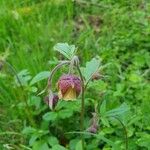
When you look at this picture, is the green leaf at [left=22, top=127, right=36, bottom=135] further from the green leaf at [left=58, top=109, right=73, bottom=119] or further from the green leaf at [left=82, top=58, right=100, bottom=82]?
the green leaf at [left=82, top=58, right=100, bottom=82]

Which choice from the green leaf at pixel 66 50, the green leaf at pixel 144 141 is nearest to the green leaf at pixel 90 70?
the green leaf at pixel 66 50

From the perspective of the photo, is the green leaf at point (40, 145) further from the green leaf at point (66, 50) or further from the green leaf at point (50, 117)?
the green leaf at point (66, 50)

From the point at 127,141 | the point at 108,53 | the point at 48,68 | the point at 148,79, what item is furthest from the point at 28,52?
the point at 127,141

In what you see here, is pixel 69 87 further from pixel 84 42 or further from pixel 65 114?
pixel 84 42

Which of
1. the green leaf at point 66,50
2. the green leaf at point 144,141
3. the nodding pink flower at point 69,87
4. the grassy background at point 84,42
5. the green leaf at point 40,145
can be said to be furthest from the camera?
the grassy background at point 84,42

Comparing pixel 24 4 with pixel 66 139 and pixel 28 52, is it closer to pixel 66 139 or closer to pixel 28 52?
pixel 28 52
